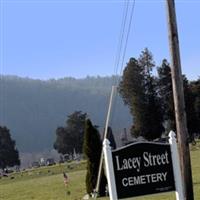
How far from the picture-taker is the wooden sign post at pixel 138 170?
33.5ft

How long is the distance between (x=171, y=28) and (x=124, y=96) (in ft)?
255

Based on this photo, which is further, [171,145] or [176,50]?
[176,50]

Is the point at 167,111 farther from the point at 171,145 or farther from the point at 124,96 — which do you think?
the point at 171,145

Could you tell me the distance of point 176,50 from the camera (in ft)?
40.6

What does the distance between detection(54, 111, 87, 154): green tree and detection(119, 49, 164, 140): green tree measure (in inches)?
1347

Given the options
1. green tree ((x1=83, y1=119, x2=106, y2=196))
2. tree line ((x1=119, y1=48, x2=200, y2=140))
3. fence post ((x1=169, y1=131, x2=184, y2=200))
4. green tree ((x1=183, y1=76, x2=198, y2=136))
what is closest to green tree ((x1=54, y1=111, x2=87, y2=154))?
tree line ((x1=119, y1=48, x2=200, y2=140))

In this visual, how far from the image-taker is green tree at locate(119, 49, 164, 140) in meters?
84.5

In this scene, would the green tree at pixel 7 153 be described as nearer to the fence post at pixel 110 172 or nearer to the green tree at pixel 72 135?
the green tree at pixel 72 135

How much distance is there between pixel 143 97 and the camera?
87.3 meters

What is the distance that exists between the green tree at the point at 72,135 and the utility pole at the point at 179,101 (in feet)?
361

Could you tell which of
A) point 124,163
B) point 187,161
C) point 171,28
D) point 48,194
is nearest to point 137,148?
point 124,163

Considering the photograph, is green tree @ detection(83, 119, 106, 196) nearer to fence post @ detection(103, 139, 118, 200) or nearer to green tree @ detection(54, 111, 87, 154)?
fence post @ detection(103, 139, 118, 200)

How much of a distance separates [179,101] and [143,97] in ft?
246

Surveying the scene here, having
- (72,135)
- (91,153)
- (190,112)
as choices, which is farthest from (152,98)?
(91,153)
